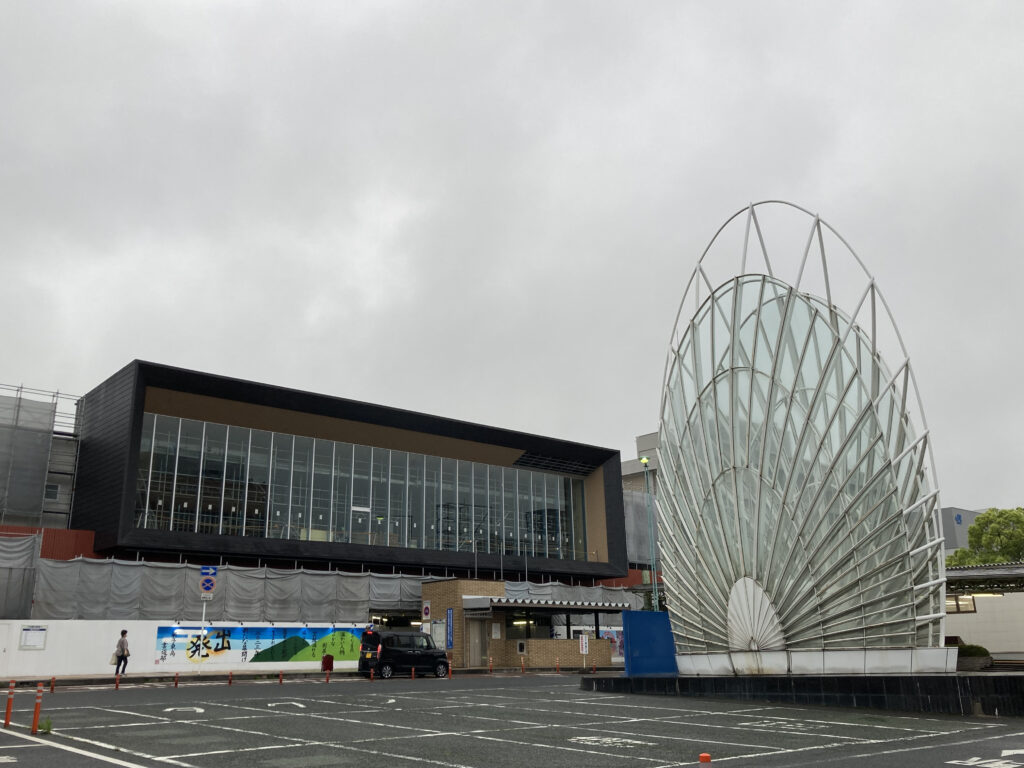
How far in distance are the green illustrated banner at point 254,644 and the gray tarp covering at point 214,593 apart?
356cm

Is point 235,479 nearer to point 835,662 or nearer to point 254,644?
point 254,644

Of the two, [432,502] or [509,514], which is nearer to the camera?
[432,502]

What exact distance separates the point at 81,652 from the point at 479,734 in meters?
25.2

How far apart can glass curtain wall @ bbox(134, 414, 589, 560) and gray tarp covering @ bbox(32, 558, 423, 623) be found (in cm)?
633

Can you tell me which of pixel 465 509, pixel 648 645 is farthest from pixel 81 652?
pixel 465 509

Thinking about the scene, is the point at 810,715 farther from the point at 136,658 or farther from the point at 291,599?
the point at 291,599

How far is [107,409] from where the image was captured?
47.3m

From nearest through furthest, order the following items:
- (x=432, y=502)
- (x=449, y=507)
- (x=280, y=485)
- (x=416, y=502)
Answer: (x=280, y=485) < (x=416, y=502) < (x=432, y=502) < (x=449, y=507)

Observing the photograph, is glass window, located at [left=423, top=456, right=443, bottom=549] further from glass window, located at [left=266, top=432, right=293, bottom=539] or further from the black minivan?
the black minivan

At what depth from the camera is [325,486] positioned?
53.7m

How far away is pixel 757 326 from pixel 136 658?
91.9 feet

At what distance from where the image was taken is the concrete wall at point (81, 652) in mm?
30688

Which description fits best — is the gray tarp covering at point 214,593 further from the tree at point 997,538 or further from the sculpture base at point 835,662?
A: the tree at point 997,538

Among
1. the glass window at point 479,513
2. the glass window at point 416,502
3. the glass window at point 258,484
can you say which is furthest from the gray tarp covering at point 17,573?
the glass window at point 479,513
